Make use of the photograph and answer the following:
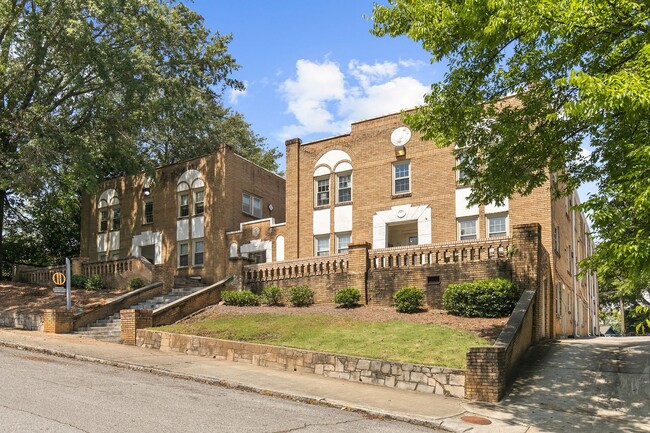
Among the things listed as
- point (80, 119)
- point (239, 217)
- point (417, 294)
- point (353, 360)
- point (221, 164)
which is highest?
point (80, 119)

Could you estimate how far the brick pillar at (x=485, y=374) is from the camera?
35.9ft

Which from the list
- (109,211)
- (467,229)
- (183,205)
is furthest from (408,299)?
(109,211)

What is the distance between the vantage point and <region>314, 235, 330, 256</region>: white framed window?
25.6 m

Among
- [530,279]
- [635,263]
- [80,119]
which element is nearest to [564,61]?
[635,263]

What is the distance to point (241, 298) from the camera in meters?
20.8

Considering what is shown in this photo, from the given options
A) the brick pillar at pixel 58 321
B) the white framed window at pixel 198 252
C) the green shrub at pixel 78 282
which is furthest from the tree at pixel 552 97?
the green shrub at pixel 78 282

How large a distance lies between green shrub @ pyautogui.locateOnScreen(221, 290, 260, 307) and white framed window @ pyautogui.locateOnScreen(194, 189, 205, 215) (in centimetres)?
935

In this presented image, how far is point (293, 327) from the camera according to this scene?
1653 centimetres

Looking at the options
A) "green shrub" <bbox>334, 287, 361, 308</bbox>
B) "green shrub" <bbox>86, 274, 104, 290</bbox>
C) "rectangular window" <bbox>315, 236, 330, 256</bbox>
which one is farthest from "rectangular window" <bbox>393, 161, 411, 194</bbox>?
"green shrub" <bbox>86, 274, 104, 290</bbox>

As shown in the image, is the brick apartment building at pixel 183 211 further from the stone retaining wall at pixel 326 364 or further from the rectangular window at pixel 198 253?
the stone retaining wall at pixel 326 364

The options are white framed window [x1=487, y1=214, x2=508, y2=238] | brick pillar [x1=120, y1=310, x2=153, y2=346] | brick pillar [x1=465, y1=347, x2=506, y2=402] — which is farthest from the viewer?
white framed window [x1=487, y1=214, x2=508, y2=238]

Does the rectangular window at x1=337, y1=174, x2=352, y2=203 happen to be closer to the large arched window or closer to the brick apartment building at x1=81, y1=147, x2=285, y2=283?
the brick apartment building at x1=81, y1=147, x2=285, y2=283

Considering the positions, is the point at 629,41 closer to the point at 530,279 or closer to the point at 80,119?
the point at 530,279

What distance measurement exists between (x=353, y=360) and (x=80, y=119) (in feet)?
72.8
